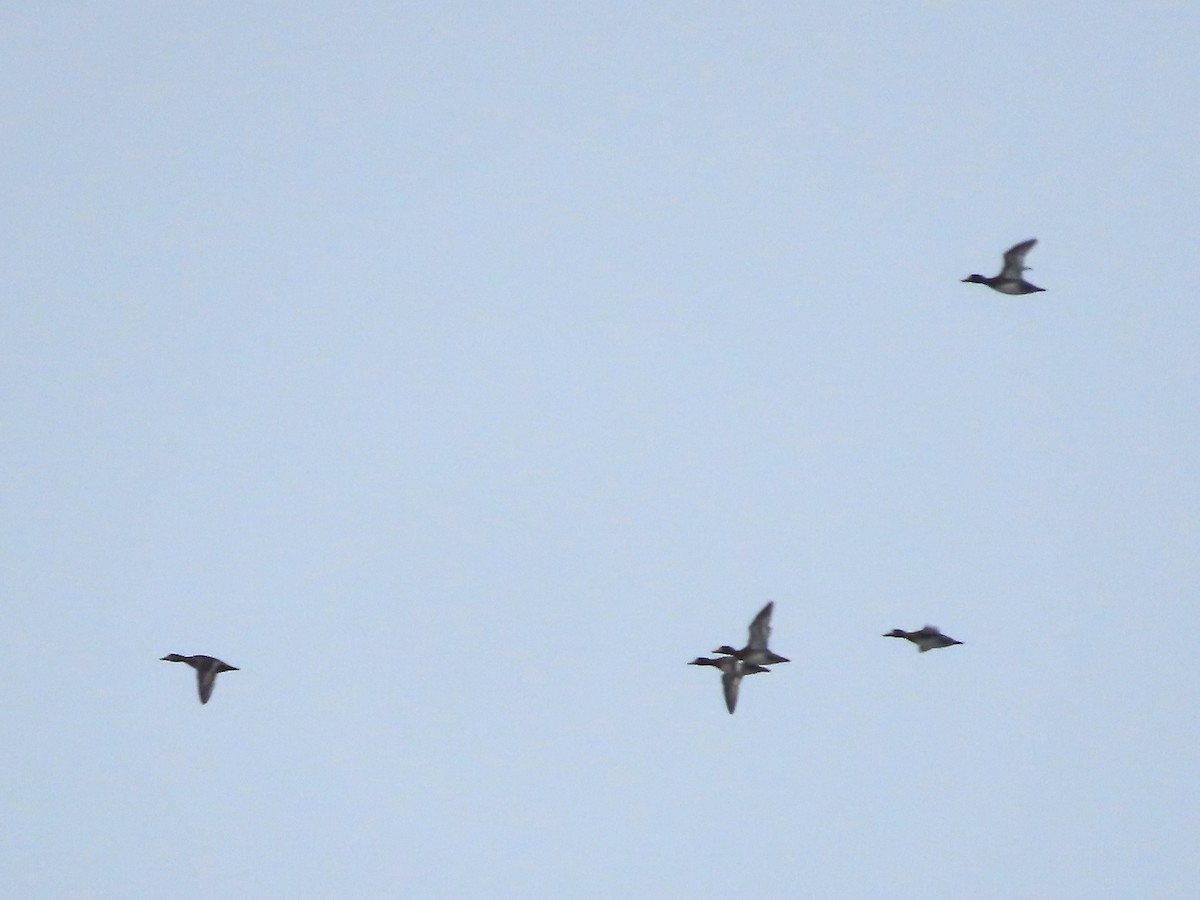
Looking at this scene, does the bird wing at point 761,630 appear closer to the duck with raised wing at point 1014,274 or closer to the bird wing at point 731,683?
the bird wing at point 731,683

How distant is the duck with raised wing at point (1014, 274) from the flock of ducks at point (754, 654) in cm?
1005

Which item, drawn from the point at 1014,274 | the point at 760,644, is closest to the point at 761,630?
the point at 760,644

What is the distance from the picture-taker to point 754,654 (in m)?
59.7

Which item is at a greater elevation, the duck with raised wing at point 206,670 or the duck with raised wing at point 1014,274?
the duck with raised wing at point 1014,274

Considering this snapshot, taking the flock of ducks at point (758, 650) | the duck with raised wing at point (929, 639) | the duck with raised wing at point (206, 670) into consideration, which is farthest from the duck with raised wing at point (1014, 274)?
the duck with raised wing at point (206, 670)

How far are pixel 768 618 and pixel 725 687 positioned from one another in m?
2.52

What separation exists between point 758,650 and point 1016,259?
44.1 ft

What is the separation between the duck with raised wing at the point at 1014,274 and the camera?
6100 cm

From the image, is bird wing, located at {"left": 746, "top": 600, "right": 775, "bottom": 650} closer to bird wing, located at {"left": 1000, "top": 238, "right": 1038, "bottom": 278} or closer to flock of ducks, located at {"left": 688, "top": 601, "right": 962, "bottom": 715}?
flock of ducks, located at {"left": 688, "top": 601, "right": 962, "bottom": 715}

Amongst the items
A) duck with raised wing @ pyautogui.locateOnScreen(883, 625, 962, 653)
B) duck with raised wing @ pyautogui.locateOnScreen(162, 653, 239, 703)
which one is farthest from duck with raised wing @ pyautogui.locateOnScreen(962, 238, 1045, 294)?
duck with raised wing @ pyautogui.locateOnScreen(162, 653, 239, 703)

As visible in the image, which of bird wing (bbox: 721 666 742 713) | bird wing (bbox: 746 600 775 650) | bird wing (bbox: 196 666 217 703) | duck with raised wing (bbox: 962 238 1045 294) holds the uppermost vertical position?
duck with raised wing (bbox: 962 238 1045 294)

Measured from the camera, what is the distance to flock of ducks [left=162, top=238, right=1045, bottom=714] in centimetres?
5966

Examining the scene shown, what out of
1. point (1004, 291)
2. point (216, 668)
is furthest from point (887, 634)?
point (216, 668)

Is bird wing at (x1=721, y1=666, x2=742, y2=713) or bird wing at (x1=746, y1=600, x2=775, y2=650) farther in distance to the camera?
bird wing at (x1=721, y1=666, x2=742, y2=713)
